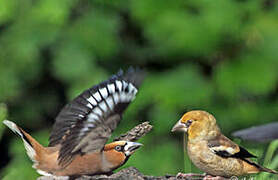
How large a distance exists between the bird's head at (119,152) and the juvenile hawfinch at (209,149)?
6.6 inches

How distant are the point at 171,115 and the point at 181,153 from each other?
0.32m

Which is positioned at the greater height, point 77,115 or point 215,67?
point 77,115

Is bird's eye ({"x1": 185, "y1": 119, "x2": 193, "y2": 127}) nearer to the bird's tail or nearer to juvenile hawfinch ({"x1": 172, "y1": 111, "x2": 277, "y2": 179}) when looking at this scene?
juvenile hawfinch ({"x1": 172, "y1": 111, "x2": 277, "y2": 179})

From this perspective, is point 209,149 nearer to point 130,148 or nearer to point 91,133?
point 130,148

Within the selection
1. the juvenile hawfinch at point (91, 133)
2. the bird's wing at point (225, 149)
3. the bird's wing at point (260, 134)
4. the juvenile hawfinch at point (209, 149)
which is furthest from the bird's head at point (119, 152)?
the bird's wing at point (260, 134)

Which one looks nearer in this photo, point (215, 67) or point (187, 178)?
point (187, 178)

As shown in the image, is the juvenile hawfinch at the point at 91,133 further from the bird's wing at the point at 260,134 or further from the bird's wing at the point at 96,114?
the bird's wing at the point at 260,134

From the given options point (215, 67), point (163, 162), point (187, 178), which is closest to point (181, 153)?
point (163, 162)

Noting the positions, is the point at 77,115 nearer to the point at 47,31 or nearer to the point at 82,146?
the point at 82,146

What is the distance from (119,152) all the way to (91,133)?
5.9 inches

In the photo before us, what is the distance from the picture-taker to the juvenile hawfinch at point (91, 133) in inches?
79.8

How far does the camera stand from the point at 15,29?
15.8ft

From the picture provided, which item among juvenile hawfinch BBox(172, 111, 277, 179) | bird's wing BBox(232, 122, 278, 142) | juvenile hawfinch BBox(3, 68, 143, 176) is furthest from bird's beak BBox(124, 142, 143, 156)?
bird's wing BBox(232, 122, 278, 142)

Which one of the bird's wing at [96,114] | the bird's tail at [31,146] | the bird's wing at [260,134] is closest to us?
the bird's wing at [96,114]
